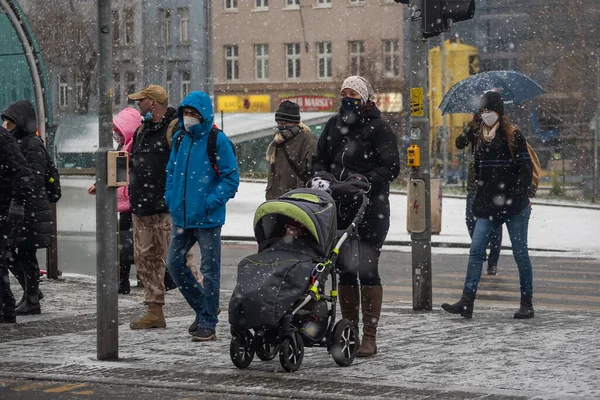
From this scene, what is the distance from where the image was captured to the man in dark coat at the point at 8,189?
33.4ft

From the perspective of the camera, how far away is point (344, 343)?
7.89 metres

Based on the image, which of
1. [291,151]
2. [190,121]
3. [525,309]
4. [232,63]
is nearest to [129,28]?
[232,63]

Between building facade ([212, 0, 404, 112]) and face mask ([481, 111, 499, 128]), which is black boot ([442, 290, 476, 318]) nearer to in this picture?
face mask ([481, 111, 499, 128])

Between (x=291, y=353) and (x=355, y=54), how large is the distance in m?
59.3

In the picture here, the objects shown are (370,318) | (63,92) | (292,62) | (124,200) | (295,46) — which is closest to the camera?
(370,318)

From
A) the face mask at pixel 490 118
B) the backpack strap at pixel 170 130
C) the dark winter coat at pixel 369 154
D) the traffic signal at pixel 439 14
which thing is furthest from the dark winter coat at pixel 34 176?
the face mask at pixel 490 118

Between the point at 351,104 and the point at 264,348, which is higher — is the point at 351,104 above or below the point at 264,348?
above

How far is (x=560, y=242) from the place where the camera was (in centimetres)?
2091

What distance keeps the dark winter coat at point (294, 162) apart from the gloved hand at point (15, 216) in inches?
84.6

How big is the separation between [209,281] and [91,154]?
1152 centimetres

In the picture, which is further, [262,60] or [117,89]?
[262,60]

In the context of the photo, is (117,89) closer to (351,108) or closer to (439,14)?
(439,14)

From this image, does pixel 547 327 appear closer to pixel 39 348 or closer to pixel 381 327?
pixel 381 327

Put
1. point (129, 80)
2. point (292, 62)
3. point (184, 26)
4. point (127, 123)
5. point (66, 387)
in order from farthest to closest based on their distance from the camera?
point (292, 62)
point (184, 26)
point (129, 80)
point (127, 123)
point (66, 387)
